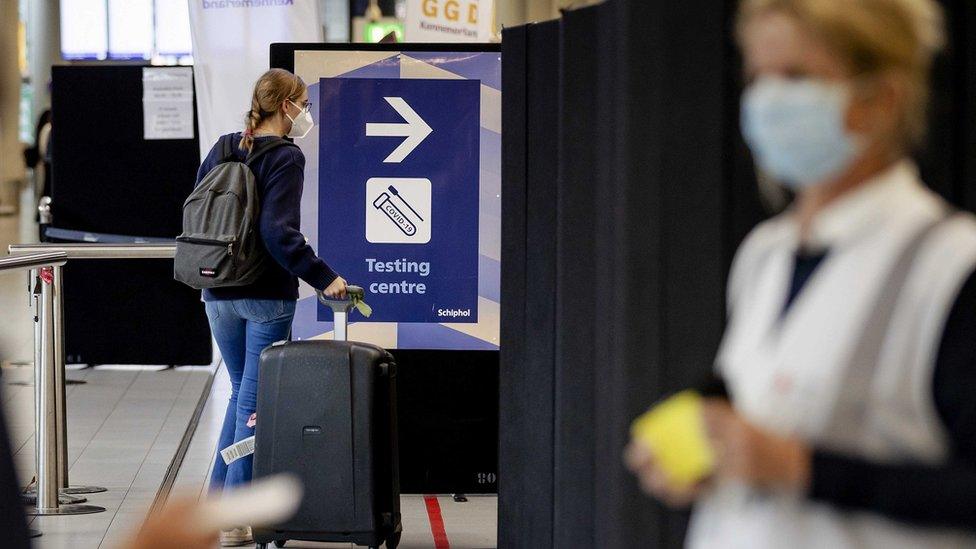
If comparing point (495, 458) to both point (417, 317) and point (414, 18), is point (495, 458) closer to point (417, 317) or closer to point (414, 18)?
point (417, 317)

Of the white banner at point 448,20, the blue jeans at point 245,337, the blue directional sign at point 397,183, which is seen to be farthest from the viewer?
the white banner at point 448,20

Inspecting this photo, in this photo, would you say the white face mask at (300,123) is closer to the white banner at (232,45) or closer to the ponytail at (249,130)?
the ponytail at (249,130)

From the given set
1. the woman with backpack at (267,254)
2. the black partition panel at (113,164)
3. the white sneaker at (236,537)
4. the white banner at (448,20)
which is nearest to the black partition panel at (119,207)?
the black partition panel at (113,164)

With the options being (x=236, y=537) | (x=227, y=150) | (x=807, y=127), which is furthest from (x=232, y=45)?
(x=807, y=127)

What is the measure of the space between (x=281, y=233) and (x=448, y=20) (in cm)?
483

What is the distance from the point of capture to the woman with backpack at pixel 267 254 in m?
4.90

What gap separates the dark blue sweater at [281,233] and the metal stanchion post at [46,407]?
992 mm

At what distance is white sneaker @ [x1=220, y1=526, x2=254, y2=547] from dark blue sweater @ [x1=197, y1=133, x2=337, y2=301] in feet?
2.98

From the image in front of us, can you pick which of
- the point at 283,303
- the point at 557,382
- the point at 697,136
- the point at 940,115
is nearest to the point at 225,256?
the point at 283,303

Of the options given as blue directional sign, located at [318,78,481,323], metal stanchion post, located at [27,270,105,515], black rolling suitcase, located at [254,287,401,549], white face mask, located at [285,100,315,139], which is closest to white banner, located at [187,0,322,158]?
blue directional sign, located at [318,78,481,323]

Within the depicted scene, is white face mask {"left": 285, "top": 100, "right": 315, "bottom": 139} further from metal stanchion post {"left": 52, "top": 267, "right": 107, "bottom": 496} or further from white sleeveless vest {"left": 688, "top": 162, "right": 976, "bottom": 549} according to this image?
white sleeveless vest {"left": 688, "top": 162, "right": 976, "bottom": 549}

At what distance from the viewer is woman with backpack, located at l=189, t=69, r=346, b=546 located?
16.1 ft

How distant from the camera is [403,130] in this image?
232 inches

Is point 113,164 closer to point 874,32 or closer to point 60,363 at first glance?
point 60,363
